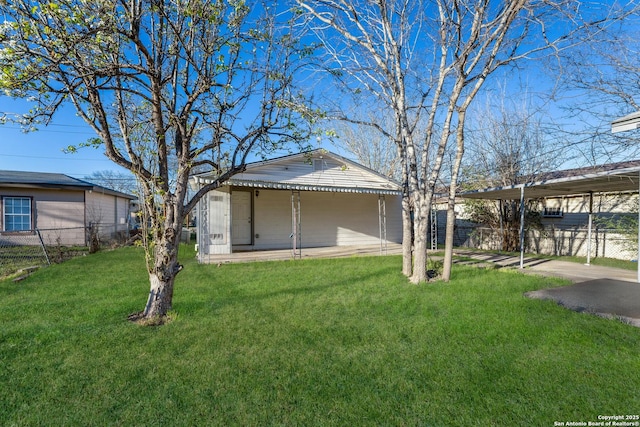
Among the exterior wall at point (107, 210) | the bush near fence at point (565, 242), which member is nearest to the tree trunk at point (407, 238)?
the bush near fence at point (565, 242)

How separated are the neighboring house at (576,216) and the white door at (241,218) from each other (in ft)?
25.8

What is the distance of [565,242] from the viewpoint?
40.2 ft

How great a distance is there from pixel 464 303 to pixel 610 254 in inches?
→ 385

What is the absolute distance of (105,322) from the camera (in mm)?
4336

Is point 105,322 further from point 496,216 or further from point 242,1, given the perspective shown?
point 496,216

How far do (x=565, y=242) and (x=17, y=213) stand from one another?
21919 millimetres

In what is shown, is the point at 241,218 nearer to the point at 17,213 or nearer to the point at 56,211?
the point at 56,211

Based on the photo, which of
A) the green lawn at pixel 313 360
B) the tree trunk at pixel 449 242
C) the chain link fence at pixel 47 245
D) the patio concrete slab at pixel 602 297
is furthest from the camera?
the chain link fence at pixel 47 245

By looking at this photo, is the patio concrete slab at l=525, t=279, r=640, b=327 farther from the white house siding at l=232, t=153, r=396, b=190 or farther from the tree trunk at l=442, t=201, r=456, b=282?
the white house siding at l=232, t=153, r=396, b=190

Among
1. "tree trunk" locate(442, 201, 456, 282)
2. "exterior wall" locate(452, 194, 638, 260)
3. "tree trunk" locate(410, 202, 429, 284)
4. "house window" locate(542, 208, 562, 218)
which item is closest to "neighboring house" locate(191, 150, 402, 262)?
"tree trunk" locate(410, 202, 429, 284)

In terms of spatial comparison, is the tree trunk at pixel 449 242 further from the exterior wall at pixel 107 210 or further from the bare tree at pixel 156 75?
the exterior wall at pixel 107 210

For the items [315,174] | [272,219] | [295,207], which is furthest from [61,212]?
[315,174]

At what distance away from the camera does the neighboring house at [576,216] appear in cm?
985

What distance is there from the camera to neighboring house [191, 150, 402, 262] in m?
11.1
